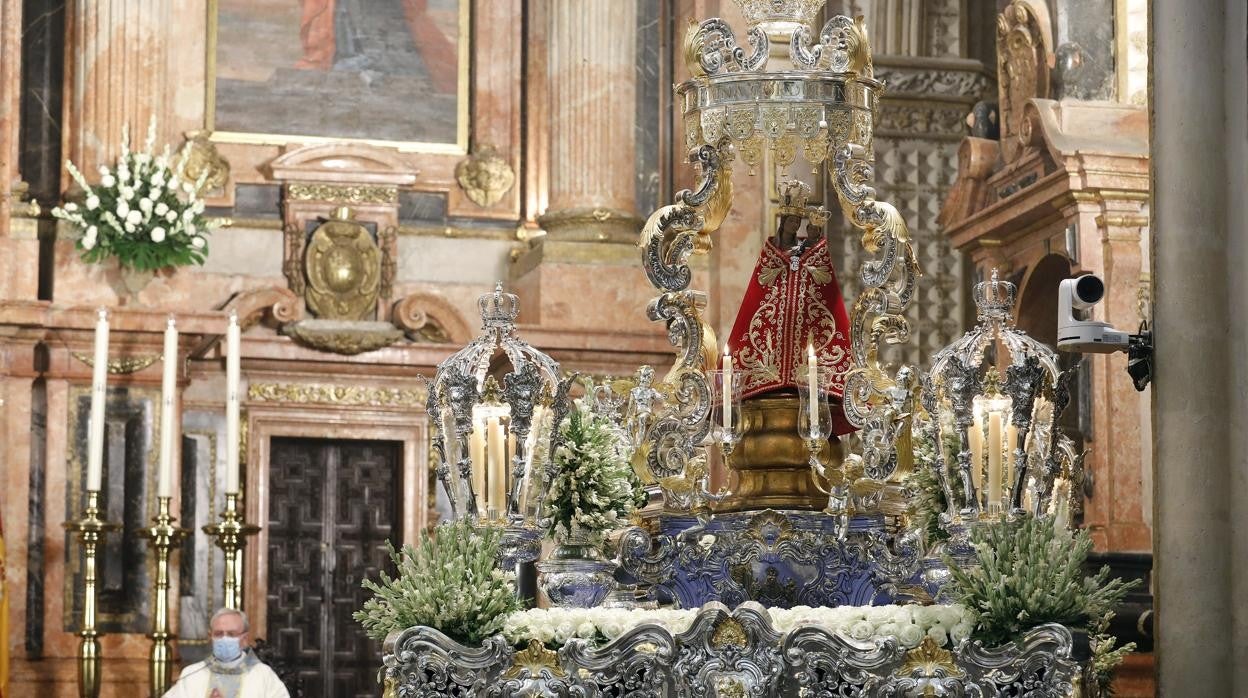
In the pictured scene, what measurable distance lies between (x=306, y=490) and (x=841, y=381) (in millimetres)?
6401

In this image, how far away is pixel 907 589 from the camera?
947 centimetres

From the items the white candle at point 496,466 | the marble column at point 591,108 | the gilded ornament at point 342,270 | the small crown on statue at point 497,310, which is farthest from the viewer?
the marble column at point 591,108

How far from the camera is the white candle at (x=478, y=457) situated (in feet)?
29.8

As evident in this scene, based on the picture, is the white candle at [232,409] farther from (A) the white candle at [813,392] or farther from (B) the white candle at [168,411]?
(A) the white candle at [813,392]

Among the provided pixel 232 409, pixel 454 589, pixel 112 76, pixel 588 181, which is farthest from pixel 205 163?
pixel 454 589

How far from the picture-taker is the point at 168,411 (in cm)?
1278

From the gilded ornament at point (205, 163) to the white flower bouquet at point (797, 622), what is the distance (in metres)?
7.39

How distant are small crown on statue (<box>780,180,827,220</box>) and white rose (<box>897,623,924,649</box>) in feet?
8.09

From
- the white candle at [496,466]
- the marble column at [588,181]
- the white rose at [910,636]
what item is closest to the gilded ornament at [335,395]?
the marble column at [588,181]

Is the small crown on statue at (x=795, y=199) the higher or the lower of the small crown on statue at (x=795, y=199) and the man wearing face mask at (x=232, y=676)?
the higher

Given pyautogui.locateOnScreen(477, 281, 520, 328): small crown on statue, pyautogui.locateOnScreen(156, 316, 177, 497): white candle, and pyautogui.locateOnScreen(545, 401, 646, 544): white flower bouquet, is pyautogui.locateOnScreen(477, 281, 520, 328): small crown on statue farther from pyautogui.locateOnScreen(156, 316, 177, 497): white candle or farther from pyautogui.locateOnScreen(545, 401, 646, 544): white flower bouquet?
pyautogui.locateOnScreen(156, 316, 177, 497): white candle

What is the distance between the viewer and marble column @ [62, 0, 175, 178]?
1507 cm

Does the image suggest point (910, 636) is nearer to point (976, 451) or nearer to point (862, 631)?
point (862, 631)

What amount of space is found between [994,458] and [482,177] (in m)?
7.92
